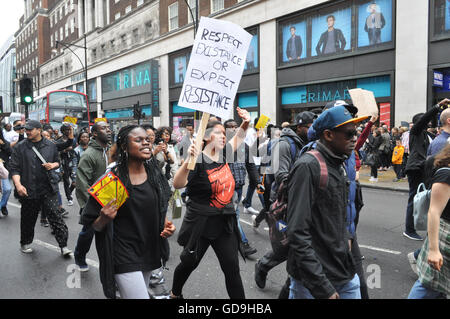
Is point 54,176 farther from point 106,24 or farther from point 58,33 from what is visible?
point 58,33

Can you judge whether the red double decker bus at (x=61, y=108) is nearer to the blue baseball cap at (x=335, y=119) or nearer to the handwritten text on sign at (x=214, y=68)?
the handwritten text on sign at (x=214, y=68)

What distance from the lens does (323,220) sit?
2090mm

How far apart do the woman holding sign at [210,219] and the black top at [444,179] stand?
1.62 meters

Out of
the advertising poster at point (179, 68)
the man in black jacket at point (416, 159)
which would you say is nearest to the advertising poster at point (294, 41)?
the advertising poster at point (179, 68)

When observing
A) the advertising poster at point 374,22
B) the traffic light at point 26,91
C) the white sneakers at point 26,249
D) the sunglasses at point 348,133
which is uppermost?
the advertising poster at point 374,22

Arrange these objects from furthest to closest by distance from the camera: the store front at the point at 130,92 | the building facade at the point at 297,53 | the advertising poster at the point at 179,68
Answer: the store front at the point at 130,92
the advertising poster at the point at 179,68
the building facade at the point at 297,53

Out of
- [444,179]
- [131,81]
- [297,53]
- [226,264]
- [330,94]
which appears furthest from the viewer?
[131,81]

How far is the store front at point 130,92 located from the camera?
29.0 m

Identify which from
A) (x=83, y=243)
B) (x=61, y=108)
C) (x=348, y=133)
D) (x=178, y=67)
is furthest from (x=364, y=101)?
(x=178, y=67)

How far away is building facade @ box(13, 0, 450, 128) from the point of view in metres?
13.9

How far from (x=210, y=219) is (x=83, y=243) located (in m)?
1.97

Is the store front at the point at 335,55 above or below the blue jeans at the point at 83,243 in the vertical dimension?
above

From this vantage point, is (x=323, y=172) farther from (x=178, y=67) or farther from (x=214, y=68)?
(x=178, y=67)

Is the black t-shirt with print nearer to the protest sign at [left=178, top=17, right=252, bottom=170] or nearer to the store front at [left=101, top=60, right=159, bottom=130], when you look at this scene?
the protest sign at [left=178, top=17, right=252, bottom=170]
